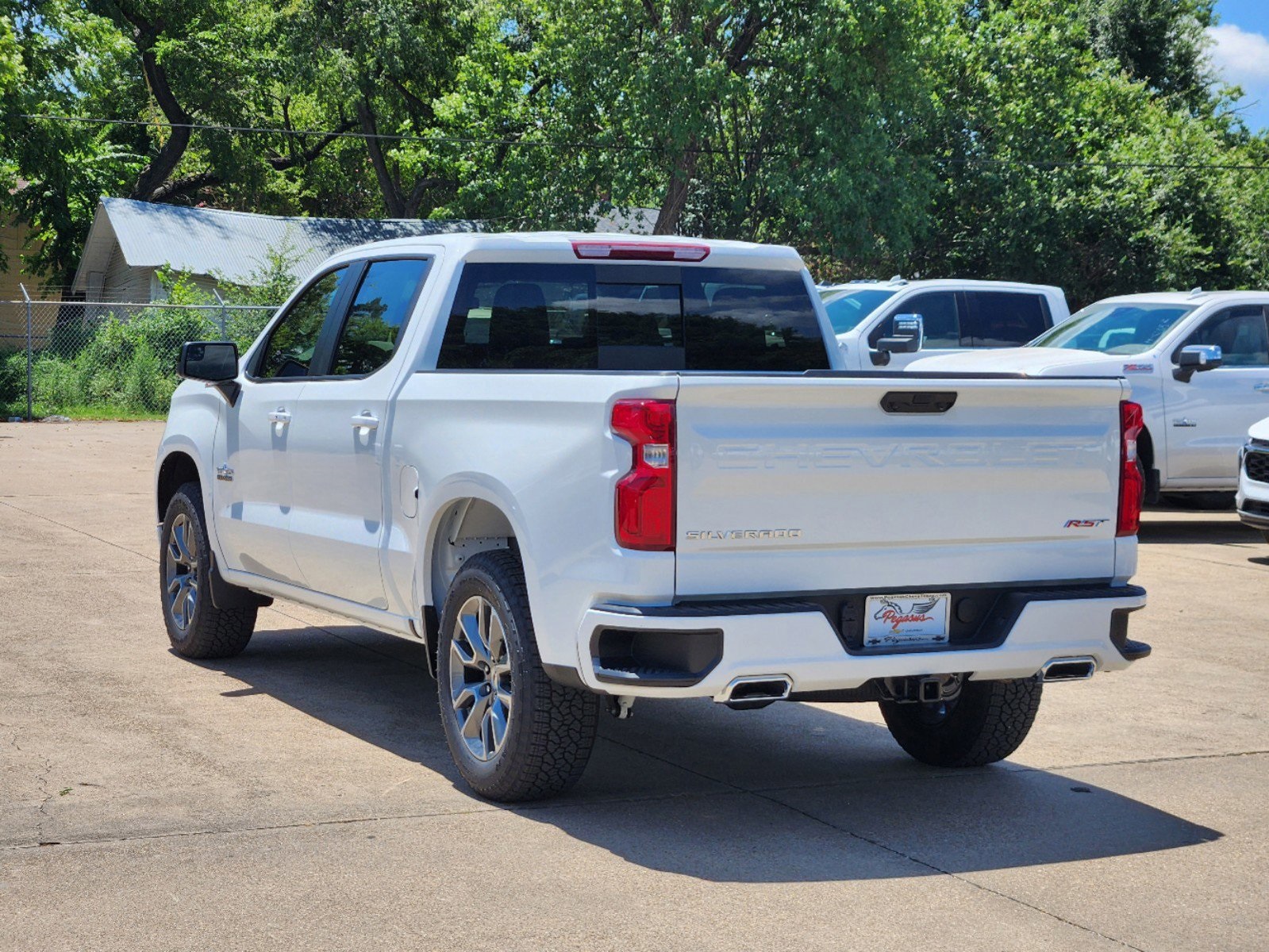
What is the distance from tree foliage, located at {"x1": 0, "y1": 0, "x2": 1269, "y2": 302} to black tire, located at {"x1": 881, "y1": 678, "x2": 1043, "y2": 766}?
1270 inches

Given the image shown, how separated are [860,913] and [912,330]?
961 centimetres

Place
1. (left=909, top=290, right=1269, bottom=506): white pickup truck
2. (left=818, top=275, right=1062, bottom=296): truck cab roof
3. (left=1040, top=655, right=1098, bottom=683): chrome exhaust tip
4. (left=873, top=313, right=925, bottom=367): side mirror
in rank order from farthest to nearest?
(left=818, top=275, right=1062, bottom=296): truck cab roof → (left=909, top=290, right=1269, bottom=506): white pickup truck → (left=873, top=313, right=925, bottom=367): side mirror → (left=1040, top=655, right=1098, bottom=683): chrome exhaust tip

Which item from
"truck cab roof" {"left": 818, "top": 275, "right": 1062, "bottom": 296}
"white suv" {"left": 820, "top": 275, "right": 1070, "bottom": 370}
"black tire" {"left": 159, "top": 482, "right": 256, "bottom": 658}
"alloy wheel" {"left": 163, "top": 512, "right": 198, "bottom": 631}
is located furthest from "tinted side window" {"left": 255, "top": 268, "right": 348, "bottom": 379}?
"truck cab roof" {"left": 818, "top": 275, "right": 1062, "bottom": 296}

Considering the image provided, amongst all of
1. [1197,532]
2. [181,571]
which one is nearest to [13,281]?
[1197,532]

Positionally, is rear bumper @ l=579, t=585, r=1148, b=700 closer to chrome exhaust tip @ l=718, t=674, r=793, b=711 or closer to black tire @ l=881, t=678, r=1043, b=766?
chrome exhaust tip @ l=718, t=674, r=793, b=711

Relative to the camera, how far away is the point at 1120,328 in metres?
15.1

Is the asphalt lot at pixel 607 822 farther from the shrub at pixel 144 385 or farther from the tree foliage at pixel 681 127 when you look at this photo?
the tree foliage at pixel 681 127

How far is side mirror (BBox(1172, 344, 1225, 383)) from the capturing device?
559 inches

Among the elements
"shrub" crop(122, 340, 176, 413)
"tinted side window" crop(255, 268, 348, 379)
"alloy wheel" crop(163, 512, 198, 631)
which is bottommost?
"shrub" crop(122, 340, 176, 413)

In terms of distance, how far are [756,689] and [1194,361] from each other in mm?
10350

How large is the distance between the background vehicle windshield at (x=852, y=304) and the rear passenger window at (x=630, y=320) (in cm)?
1013

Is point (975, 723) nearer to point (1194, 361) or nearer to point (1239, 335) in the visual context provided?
point (1194, 361)

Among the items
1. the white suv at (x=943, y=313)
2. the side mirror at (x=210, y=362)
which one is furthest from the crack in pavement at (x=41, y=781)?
the white suv at (x=943, y=313)

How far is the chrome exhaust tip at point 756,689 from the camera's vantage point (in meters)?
4.99
